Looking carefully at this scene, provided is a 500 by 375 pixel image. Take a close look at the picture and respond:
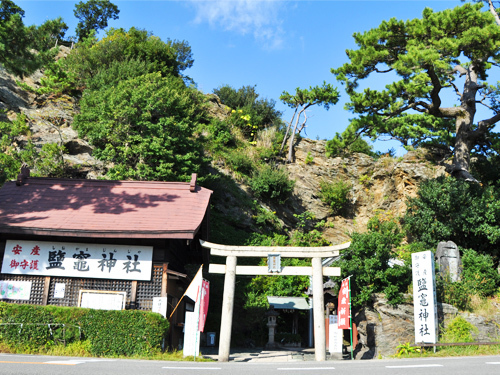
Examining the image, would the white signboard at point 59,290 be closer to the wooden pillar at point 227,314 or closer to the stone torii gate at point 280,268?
the stone torii gate at point 280,268

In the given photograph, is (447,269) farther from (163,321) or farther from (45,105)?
(45,105)

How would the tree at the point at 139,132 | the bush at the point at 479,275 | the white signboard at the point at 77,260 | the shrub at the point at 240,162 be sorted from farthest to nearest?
the shrub at the point at 240,162 < the tree at the point at 139,132 < the bush at the point at 479,275 < the white signboard at the point at 77,260

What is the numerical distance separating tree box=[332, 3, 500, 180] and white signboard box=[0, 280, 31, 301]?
14686mm

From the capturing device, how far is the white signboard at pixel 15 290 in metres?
12.8

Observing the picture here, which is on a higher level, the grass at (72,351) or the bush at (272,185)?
the bush at (272,185)

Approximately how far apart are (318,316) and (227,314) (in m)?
2.72

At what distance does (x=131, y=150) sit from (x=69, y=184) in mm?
5108

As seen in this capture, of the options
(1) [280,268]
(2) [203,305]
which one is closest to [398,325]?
(1) [280,268]

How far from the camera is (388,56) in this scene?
1958 cm

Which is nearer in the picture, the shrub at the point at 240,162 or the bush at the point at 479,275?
the bush at the point at 479,275

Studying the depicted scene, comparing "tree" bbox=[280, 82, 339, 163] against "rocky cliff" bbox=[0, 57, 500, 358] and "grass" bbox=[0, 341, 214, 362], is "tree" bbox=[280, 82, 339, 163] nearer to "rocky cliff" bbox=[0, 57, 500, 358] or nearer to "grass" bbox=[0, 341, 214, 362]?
"rocky cliff" bbox=[0, 57, 500, 358]

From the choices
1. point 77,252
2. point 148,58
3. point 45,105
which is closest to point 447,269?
point 77,252

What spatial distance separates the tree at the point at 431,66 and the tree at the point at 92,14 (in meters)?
31.8

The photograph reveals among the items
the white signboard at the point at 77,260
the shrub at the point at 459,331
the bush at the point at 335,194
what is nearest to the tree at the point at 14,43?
the white signboard at the point at 77,260
